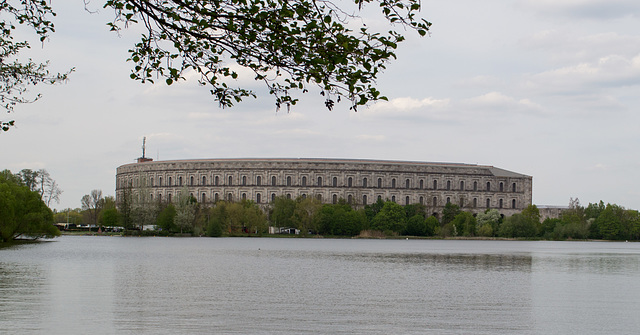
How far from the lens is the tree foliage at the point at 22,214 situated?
58.2 metres

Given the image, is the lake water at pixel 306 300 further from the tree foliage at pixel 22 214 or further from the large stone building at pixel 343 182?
the large stone building at pixel 343 182

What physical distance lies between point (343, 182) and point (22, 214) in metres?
92.4

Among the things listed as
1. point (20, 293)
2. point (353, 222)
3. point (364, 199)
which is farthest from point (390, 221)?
point (20, 293)

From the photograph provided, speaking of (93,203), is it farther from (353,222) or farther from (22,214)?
(22,214)

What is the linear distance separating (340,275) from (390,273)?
129 inches

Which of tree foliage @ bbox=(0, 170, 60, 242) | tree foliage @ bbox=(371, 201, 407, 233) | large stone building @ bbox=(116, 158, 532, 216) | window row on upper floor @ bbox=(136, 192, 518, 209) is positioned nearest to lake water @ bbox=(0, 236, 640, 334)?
tree foliage @ bbox=(0, 170, 60, 242)

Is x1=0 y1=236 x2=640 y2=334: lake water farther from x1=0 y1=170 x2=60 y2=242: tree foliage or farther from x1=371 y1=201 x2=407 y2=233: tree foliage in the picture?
x1=371 y1=201 x2=407 y2=233: tree foliage

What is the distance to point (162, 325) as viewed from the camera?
19109 millimetres

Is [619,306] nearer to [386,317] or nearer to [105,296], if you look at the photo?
[386,317]

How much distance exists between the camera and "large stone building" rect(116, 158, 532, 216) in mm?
149500

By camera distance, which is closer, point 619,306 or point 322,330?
point 322,330

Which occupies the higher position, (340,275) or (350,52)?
(350,52)

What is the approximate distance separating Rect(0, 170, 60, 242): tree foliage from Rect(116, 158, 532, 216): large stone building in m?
78.0

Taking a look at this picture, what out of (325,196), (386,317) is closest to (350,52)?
(386,317)
